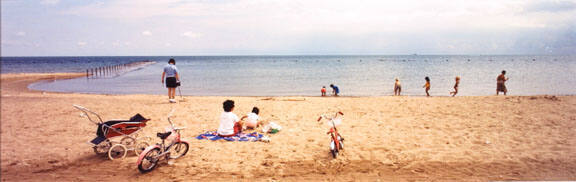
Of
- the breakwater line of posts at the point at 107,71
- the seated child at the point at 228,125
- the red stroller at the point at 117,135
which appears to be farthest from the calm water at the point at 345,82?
the seated child at the point at 228,125

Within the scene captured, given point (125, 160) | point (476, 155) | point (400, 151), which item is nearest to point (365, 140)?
point (400, 151)

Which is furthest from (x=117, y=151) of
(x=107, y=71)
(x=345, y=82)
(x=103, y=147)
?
(x=107, y=71)

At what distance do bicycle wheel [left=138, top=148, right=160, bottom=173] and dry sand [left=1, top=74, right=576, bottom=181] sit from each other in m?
0.11

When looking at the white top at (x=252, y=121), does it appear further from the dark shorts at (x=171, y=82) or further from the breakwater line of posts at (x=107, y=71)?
the breakwater line of posts at (x=107, y=71)

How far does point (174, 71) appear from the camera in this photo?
1112cm

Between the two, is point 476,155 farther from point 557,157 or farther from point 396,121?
point 396,121

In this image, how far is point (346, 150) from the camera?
19.0ft

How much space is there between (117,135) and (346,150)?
13.1 ft

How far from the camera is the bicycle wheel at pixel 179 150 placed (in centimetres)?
541

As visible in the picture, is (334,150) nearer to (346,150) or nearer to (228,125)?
(346,150)

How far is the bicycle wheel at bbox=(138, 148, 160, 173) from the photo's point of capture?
4820mm

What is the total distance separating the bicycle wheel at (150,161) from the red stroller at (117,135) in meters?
0.60

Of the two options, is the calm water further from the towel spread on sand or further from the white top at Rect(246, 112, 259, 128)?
the white top at Rect(246, 112, 259, 128)

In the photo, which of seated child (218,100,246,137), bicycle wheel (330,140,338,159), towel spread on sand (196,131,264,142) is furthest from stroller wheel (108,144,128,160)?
bicycle wheel (330,140,338,159)
